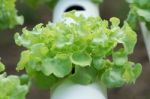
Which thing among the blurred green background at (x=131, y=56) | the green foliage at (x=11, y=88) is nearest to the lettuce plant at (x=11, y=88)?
the green foliage at (x=11, y=88)

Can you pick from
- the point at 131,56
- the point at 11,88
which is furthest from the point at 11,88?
the point at 131,56

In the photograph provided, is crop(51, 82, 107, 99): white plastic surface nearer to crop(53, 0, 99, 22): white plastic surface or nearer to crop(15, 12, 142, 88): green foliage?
crop(15, 12, 142, 88): green foliage

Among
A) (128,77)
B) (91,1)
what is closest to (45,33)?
(128,77)

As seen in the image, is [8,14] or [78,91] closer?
[78,91]

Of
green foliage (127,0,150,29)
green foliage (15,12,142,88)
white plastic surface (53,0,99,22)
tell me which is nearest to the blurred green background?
white plastic surface (53,0,99,22)

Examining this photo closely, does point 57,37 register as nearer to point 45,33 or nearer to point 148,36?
point 45,33

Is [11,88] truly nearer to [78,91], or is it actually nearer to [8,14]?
[78,91]
